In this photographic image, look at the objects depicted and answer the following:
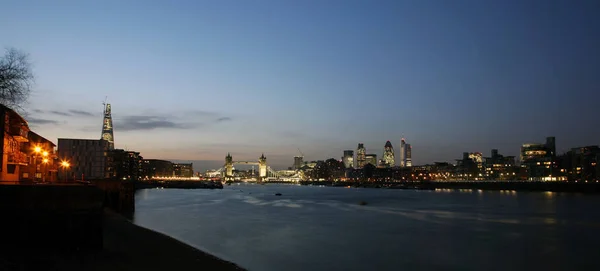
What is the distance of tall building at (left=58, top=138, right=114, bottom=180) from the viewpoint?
70.8 m

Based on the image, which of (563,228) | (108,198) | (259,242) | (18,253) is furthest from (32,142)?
(563,228)

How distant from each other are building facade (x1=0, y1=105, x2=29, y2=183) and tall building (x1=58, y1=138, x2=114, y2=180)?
840 inches

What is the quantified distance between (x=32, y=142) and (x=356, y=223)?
37.5 meters

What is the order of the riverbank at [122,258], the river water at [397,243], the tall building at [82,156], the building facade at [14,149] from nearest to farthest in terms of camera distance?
the riverbank at [122,258], the river water at [397,243], the building facade at [14,149], the tall building at [82,156]

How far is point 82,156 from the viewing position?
7275 cm

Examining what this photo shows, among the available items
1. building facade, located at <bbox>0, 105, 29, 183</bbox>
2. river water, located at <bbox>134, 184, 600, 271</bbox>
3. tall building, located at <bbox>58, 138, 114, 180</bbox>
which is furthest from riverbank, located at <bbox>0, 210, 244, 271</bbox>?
tall building, located at <bbox>58, 138, 114, 180</bbox>

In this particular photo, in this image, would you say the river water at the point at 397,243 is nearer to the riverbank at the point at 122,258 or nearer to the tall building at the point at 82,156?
the riverbank at the point at 122,258

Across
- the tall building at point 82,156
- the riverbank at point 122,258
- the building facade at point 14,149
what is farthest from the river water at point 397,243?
the tall building at point 82,156

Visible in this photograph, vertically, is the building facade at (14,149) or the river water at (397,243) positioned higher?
the building facade at (14,149)

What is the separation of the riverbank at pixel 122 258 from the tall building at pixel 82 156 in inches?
1784

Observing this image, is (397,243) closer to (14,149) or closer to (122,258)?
(122,258)

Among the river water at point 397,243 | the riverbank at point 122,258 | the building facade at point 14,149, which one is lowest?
the river water at point 397,243

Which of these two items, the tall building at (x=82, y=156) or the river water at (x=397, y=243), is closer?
the river water at (x=397, y=243)

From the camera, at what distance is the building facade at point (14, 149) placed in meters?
38.9
